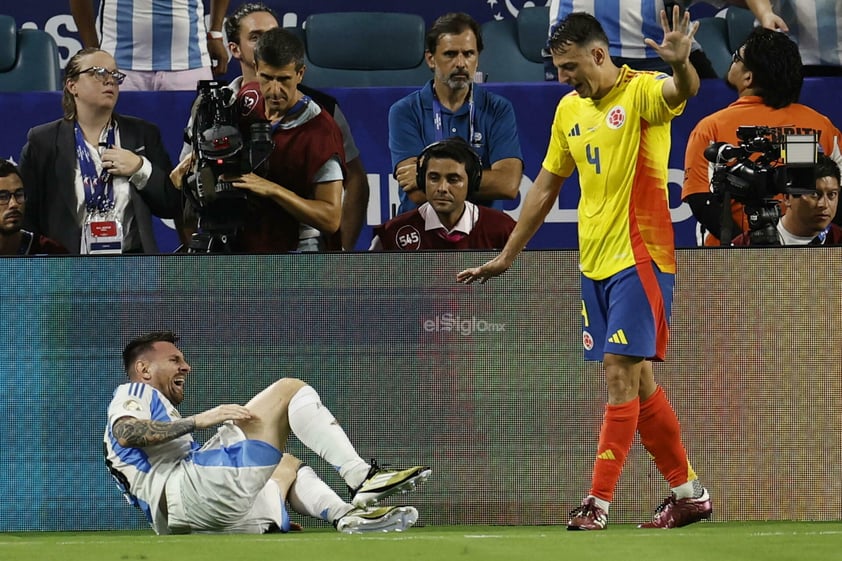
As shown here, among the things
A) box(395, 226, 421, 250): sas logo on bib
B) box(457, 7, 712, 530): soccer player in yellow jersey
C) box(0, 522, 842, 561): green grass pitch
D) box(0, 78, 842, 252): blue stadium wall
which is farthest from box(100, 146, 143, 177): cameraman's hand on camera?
box(457, 7, 712, 530): soccer player in yellow jersey

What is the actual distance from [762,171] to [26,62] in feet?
15.3

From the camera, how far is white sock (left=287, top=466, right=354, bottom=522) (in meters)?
5.74

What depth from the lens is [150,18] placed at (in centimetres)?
760

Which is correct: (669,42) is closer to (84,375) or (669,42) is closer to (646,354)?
(646,354)

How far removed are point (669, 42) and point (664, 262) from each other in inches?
35.8

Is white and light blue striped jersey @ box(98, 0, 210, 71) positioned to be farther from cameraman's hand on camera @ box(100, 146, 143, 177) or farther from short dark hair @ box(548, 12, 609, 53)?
short dark hair @ box(548, 12, 609, 53)

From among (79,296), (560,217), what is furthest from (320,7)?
(79,296)

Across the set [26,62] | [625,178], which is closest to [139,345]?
[625,178]

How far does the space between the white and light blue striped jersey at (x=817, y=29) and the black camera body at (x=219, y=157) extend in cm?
304

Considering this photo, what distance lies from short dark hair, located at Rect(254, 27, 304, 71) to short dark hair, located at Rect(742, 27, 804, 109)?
202 centimetres

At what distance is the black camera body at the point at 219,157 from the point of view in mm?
6027

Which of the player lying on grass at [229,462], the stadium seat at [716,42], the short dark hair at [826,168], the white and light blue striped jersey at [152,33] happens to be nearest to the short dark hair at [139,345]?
the player lying on grass at [229,462]

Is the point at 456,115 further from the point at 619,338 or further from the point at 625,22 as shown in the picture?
the point at 619,338

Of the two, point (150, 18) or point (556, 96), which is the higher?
point (150, 18)
